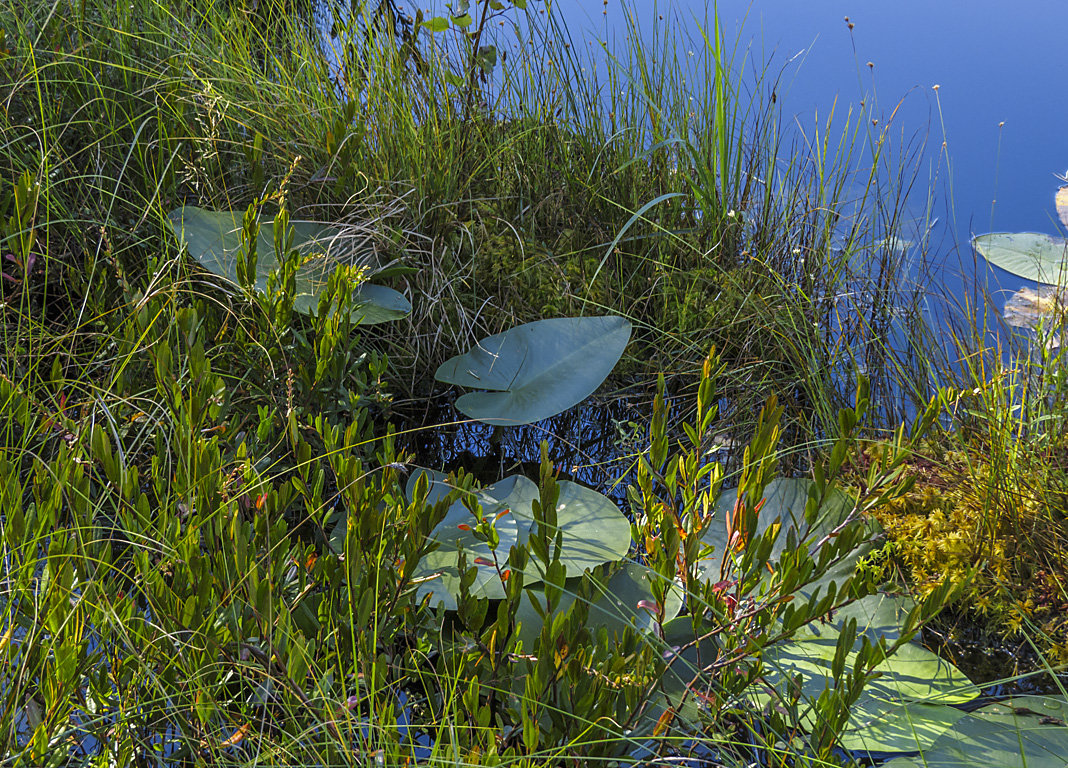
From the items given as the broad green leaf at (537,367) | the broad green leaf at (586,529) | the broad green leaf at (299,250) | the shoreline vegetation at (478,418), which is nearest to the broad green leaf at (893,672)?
the shoreline vegetation at (478,418)

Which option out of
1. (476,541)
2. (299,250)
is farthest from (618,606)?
(299,250)

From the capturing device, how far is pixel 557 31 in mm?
2186

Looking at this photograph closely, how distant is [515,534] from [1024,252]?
6.28ft

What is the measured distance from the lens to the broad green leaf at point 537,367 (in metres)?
1.64

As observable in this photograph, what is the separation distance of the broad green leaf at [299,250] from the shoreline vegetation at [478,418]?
0.01m

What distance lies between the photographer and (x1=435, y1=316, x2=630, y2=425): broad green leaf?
164 centimetres

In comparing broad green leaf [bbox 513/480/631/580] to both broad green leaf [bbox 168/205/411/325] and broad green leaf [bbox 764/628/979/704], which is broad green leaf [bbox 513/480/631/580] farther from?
broad green leaf [bbox 168/205/411/325]

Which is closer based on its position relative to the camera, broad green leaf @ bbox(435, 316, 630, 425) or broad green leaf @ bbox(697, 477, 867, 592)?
broad green leaf @ bbox(697, 477, 867, 592)

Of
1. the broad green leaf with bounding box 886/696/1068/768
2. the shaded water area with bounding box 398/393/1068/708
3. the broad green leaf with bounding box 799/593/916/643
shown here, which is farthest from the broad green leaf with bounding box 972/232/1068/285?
the broad green leaf with bounding box 886/696/1068/768

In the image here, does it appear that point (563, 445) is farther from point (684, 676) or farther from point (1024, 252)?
point (1024, 252)

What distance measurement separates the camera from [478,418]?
1626 mm

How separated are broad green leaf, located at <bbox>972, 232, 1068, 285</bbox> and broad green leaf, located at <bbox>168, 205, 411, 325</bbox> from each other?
1.72m

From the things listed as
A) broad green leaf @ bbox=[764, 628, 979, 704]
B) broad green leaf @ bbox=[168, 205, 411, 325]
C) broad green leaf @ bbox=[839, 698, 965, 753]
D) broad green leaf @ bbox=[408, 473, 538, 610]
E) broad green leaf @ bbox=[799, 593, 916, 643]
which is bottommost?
broad green leaf @ bbox=[839, 698, 965, 753]

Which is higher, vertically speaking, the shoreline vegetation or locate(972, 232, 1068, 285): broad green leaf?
locate(972, 232, 1068, 285): broad green leaf
